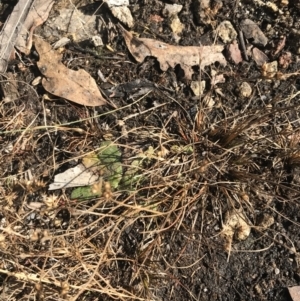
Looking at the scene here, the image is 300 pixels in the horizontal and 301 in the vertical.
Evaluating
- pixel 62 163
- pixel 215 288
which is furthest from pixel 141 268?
pixel 62 163

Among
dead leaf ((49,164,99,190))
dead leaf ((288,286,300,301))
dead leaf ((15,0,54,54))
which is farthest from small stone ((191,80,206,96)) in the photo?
dead leaf ((288,286,300,301))

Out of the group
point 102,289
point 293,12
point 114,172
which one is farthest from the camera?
point 293,12

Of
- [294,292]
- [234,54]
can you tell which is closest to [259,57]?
[234,54]

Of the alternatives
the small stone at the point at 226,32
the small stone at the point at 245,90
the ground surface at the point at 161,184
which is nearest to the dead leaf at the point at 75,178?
the ground surface at the point at 161,184

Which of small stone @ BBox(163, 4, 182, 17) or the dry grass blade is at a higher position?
small stone @ BBox(163, 4, 182, 17)

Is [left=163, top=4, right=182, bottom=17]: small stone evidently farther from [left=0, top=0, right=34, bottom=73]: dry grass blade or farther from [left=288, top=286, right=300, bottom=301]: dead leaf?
[left=288, top=286, right=300, bottom=301]: dead leaf

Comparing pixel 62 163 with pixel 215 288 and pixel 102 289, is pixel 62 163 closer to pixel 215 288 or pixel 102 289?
pixel 102 289
